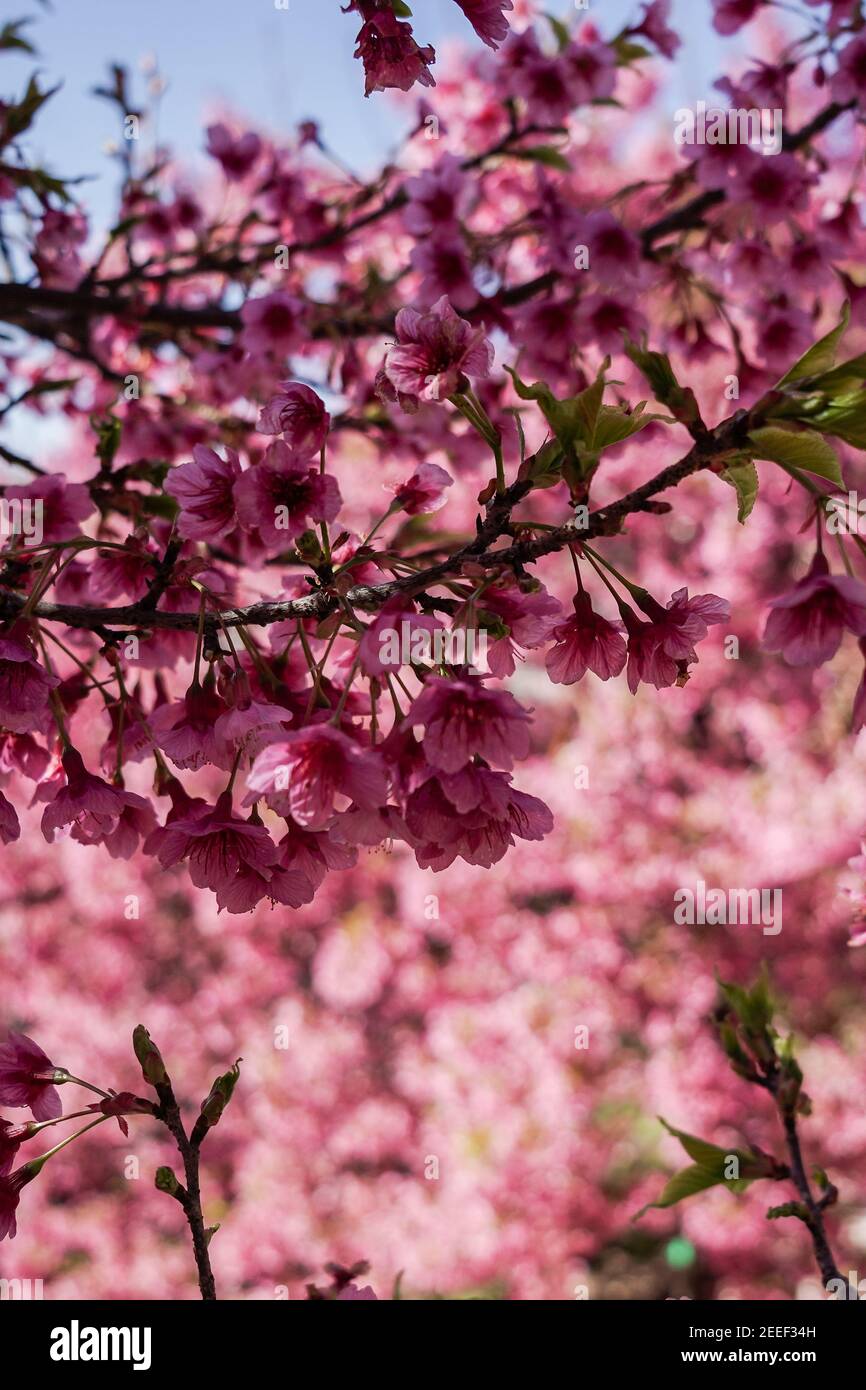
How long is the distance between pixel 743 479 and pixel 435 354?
0.37 m

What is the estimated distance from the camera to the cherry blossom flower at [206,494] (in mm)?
1208

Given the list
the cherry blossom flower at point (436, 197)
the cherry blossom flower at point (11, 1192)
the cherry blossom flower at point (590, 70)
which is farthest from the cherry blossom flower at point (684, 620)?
the cherry blossom flower at point (590, 70)

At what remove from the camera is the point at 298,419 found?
115cm

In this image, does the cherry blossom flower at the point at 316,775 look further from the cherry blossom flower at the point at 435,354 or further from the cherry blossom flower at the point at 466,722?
the cherry blossom flower at the point at 435,354

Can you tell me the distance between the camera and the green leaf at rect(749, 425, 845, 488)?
0.87 metres

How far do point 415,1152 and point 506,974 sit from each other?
4.01ft

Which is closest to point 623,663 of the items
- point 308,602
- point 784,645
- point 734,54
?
point 784,645

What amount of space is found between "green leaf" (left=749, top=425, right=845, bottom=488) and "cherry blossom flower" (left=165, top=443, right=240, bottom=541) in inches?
24.4

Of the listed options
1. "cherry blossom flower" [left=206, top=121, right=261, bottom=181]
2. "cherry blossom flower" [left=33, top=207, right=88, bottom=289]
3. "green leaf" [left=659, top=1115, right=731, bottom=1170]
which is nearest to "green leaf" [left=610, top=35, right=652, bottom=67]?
"cherry blossom flower" [left=206, top=121, right=261, bottom=181]

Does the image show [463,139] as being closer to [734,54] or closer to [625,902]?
[625,902]

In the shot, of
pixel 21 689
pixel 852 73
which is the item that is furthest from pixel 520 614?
pixel 852 73

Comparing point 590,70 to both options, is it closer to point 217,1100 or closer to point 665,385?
point 665,385

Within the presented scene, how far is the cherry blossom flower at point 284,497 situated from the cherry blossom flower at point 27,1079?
706 mm

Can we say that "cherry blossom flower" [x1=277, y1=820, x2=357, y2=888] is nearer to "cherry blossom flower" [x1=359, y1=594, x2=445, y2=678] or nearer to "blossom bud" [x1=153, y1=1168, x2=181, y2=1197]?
"cherry blossom flower" [x1=359, y1=594, x2=445, y2=678]
